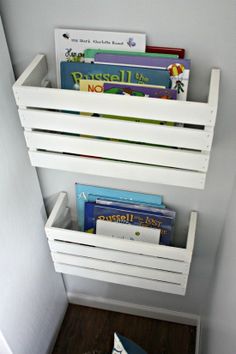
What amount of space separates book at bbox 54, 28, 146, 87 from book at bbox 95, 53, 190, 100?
3cm

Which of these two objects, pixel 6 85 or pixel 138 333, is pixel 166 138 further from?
pixel 138 333

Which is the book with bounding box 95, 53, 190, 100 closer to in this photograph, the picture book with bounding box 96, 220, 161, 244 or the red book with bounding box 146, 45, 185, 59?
the red book with bounding box 146, 45, 185, 59

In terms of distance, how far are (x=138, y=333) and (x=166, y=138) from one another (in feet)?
3.44

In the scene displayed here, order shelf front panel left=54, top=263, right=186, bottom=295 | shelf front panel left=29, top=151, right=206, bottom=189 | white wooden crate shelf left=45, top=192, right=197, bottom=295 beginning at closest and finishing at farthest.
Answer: shelf front panel left=29, top=151, right=206, bottom=189 → white wooden crate shelf left=45, top=192, right=197, bottom=295 → shelf front panel left=54, top=263, right=186, bottom=295

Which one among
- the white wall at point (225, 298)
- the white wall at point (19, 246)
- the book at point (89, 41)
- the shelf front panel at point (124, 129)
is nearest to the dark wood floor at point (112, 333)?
the white wall at point (19, 246)

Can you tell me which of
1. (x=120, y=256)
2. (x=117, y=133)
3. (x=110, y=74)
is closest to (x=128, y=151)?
(x=117, y=133)

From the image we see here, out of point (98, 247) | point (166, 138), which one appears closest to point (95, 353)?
point (98, 247)

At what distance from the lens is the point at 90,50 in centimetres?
82

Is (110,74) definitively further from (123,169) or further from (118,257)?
(118,257)

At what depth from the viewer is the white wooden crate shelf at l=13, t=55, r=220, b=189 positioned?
0.74 meters

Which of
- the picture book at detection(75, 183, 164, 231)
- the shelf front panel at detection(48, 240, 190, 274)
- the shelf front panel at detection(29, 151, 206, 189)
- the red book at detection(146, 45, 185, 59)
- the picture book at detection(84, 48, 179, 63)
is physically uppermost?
the red book at detection(146, 45, 185, 59)

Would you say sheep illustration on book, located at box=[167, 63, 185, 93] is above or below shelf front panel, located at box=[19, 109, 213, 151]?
above

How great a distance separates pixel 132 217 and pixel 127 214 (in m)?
0.02

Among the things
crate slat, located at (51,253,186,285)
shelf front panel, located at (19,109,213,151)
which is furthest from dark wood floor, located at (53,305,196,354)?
shelf front panel, located at (19,109,213,151)
